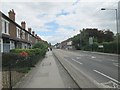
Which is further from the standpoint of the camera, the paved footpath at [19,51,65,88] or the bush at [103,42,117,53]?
the bush at [103,42,117,53]

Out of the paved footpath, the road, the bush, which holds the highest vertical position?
the bush

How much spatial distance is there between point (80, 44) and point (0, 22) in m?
78.4

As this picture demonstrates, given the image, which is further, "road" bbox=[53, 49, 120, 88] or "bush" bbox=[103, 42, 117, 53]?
"bush" bbox=[103, 42, 117, 53]

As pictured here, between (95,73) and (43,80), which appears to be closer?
(43,80)

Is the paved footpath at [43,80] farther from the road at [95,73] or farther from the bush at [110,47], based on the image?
the bush at [110,47]

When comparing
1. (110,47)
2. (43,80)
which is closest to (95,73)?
(43,80)

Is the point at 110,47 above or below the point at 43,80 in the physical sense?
above

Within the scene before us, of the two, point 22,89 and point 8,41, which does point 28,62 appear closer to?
point 22,89

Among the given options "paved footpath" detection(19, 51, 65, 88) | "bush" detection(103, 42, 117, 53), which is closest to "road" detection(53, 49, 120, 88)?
"paved footpath" detection(19, 51, 65, 88)

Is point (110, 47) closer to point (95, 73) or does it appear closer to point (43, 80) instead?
point (95, 73)

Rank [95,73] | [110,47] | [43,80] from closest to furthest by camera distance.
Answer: [43,80]
[95,73]
[110,47]

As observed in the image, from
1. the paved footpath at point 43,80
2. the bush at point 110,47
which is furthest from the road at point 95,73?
the bush at point 110,47

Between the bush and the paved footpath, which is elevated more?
the bush

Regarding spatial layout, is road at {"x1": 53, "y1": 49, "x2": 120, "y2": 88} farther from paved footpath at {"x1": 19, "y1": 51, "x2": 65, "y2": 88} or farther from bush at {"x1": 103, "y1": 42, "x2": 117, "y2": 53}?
bush at {"x1": 103, "y1": 42, "x2": 117, "y2": 53}
